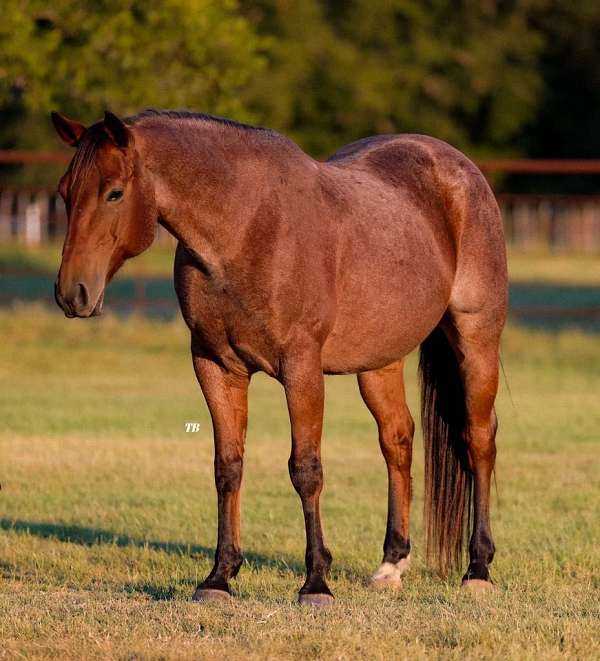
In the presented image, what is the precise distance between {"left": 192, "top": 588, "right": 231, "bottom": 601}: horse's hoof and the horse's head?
1.31 m

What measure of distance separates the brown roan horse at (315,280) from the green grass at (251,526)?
0.48m

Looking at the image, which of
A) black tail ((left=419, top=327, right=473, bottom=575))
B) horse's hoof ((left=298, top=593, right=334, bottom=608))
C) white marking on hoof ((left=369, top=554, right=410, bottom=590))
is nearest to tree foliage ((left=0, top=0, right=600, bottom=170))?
black tail ((left=419, top=327, right=473, bottom=575))

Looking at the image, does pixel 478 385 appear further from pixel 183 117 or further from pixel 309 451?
pixel 183 117

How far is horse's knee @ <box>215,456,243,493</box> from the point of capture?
652cm

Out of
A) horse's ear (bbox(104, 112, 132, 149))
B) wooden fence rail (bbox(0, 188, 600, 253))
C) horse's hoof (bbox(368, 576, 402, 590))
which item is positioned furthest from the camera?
wooden fence rail (bbox(0, 188, 600, 253))

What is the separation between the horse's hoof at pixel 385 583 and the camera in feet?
22.6

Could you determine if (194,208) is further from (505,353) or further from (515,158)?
(515,158)

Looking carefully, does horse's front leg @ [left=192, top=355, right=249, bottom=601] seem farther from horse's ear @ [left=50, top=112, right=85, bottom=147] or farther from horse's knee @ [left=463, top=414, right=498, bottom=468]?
horse's knee @ [left=463, top=414, right=498, bottom=468]

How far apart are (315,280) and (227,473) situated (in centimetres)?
91

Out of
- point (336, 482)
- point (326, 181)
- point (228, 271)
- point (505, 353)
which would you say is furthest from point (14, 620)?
point (505, 353)

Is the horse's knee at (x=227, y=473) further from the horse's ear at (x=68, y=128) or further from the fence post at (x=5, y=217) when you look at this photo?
the fence post at (x=5, y=217)

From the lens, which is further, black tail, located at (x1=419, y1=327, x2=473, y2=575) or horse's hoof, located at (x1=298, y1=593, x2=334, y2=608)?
black tail, located at (x1=419, y1=327, x2=473, y2=575)

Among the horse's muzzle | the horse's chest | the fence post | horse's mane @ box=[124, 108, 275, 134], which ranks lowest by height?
the fence post

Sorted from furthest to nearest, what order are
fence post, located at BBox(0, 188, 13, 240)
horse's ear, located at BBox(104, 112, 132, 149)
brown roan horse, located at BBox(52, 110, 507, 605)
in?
fence post, located at BBox(0, 188, 13, 240)
brown roan horse, located at BBox(52, 110, 507, 605)
horse's ear, located at BBox(104, 112, 132, 149)
